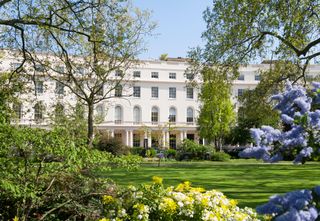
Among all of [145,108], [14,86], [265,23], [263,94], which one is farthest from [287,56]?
[145,108]

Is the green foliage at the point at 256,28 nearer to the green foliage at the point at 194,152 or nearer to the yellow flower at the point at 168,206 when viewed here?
the yellow flower at the point at 168,206

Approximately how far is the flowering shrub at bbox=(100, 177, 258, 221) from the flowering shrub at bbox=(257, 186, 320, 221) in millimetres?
3308

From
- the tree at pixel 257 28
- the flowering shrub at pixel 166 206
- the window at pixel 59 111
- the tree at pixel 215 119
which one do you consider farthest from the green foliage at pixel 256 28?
the tree at pixel 215 119

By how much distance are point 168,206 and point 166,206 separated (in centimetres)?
4

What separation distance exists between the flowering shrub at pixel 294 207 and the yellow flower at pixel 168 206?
331 cm

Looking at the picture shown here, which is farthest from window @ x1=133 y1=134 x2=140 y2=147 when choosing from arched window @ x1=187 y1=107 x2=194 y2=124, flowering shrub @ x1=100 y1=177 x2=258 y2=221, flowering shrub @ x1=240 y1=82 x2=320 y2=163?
flowering shrub @ x1=240 y1=82 x2=320 y2=163

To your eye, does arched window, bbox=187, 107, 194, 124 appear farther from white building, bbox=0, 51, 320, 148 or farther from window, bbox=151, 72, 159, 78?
window, bbox=151, 72, 159, 78

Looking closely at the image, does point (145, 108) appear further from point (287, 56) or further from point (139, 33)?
point (287, 56)

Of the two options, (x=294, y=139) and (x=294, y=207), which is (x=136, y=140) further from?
(x=294, y=207)

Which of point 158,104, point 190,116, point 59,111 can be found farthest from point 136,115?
point 59,111

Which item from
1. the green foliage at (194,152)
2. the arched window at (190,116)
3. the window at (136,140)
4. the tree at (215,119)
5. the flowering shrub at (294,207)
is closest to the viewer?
the flowering shrub at (294,207)

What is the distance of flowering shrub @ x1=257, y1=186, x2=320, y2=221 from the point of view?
8.36ft

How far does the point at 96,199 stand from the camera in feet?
22.6

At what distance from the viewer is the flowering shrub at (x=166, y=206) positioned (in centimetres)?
609
